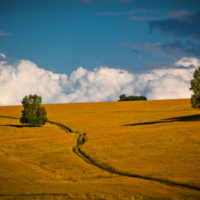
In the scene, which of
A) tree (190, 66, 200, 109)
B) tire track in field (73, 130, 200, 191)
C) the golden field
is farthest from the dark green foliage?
tire track in field (73, 130, 200, 191)

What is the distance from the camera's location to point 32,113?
7700 cm

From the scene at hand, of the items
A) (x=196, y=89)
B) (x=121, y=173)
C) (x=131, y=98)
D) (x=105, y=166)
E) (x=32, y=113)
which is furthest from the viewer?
(x=131, y=98)

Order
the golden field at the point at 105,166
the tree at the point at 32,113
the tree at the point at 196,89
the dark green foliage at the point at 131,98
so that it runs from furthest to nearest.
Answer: the dark green foliage at the point at 131,98 → the tree at the point at 32,113 → the tree at the point at 196,89 → the golden field at the point at 105,166

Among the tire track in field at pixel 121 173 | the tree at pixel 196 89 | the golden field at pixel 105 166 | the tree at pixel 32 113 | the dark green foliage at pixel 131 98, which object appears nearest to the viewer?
the golden field at pixel 105 166

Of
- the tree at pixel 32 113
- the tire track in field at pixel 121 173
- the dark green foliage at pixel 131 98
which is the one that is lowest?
the tire track in field at pixel 121 173

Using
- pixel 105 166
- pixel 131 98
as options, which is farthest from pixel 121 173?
pixel 131 98

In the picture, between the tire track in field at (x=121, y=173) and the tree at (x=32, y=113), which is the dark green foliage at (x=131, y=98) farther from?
the tire track in field at (x=121, y=173)

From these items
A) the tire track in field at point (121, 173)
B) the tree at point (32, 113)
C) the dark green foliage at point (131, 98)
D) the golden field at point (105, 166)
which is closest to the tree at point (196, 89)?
the golden field at point (105, 166)

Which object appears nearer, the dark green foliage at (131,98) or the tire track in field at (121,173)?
the tire track in field at (121,173)

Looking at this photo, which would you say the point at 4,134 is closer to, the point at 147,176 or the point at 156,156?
the point at 156,156

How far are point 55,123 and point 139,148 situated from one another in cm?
4544

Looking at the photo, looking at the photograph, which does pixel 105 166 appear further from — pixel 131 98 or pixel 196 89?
pixel 131 98

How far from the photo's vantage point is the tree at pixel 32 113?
76.0m

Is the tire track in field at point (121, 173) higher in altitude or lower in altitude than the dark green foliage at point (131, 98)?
lower
